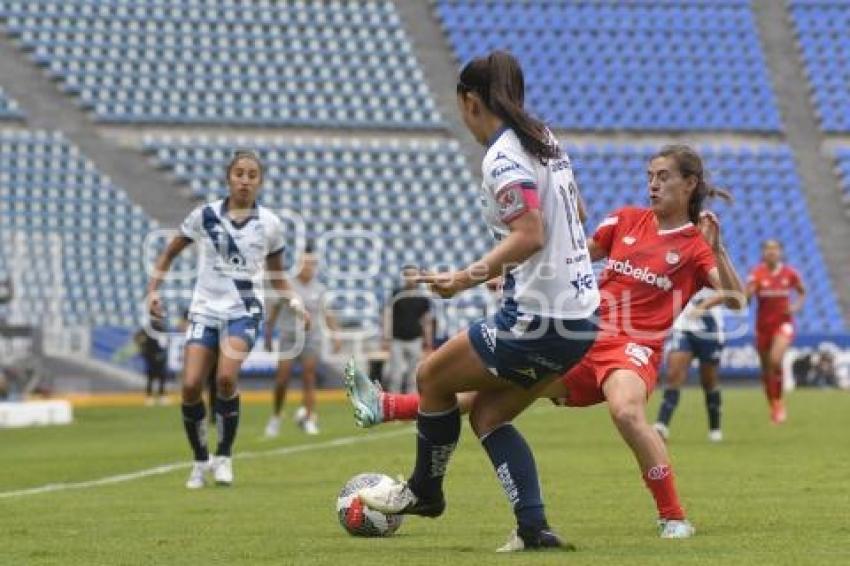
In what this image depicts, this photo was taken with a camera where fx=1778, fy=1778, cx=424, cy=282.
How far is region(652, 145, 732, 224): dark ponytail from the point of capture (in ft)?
30.8

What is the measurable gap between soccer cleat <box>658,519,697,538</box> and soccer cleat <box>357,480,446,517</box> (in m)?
1.06

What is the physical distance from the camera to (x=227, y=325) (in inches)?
517

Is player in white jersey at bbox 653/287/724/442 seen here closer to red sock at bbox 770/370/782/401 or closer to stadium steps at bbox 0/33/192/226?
red sock at bbox 770/370/782/401

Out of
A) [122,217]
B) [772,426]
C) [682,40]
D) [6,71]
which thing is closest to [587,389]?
[772,426]

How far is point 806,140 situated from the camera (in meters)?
42.8

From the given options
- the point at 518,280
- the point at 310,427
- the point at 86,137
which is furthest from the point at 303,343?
the point at 86,137

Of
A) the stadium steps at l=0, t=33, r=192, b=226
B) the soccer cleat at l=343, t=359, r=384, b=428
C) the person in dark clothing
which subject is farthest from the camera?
the stadium steps at l=0, t=33, r=192, b=226

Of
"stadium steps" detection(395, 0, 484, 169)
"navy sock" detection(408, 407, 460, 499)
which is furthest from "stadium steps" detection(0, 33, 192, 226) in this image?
"navy sock" detection(408, 407, 460, 499)

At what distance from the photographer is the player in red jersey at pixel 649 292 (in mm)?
8562

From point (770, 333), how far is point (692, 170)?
44.8ft

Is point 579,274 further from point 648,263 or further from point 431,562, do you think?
point 648,263

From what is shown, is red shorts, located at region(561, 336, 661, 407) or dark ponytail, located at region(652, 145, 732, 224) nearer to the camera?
red shorts, located at region(561, 336, 661, 407)

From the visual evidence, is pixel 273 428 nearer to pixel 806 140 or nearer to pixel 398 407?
pixel 398 407

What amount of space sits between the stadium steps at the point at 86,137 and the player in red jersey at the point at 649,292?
28300 millimetres
